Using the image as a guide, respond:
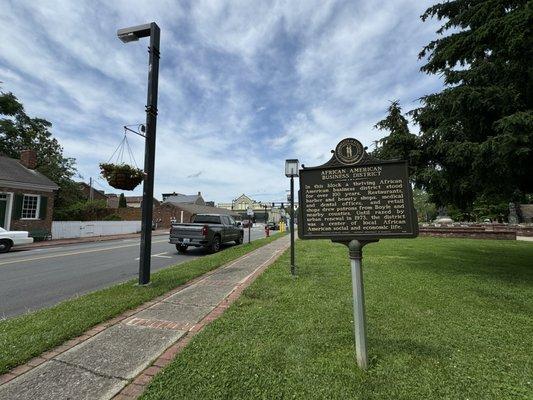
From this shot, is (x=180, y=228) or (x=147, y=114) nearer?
(x=147, y=114)

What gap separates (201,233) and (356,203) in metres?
11.3

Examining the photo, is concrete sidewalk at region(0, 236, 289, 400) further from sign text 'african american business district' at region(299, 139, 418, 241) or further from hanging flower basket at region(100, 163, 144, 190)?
hanging flower basket at region(100, 163, 144, 190)

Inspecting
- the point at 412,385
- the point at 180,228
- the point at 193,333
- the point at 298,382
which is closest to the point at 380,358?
the point at 412,385

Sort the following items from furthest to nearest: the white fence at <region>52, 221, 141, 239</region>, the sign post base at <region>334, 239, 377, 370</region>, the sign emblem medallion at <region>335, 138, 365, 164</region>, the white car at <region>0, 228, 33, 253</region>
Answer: the white fence at <region>52, 221, 141, 239</region> → the white car at <region>0, 228, 33, 253</region> → the sign emblem medallion at <region>335, 138, 365, 164</region> → the sign post base at <region>334, 239, 377, 370</region>

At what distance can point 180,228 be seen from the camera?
14594 mm

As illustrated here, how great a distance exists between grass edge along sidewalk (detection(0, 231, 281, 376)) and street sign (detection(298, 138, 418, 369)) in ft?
10.6

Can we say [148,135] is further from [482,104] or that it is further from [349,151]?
[482,104]

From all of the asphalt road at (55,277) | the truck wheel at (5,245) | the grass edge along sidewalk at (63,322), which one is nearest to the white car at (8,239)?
the truck wheel at (5,245)

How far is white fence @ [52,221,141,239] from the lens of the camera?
25250 mm

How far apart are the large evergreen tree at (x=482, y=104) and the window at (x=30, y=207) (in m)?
25.7

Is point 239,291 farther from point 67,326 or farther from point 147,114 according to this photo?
point 147,114

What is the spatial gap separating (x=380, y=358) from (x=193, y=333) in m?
2.31

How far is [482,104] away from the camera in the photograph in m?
7.48

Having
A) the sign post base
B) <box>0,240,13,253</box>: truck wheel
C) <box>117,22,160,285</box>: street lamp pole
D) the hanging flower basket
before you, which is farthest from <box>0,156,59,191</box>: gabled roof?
the sign post base
